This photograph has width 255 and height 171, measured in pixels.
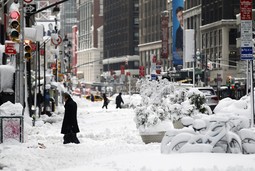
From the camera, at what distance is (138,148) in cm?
2188

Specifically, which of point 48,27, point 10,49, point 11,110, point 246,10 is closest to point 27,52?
point 10,49

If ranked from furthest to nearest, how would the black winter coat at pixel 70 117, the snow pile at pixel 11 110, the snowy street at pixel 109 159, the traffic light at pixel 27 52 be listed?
the traffic light at pixel 27 52
the black winter coat at pixel 70 117
the snow pile at pixel 11 110
the snowy street at pixel 109 159

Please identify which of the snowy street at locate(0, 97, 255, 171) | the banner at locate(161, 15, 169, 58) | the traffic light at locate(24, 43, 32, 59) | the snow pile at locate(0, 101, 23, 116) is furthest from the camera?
the banner at locate(161, 15, 169, 58)

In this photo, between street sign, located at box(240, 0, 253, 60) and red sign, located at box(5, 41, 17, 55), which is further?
red sign, located at box(5, 41, 17, 55)

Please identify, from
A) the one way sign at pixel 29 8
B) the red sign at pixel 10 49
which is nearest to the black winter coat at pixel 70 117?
the red sign at pixel 10 49

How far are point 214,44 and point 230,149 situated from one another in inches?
4300

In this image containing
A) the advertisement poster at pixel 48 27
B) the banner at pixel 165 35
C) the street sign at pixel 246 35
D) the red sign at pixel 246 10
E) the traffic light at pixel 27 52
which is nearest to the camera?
the street sign at pixel 246 35

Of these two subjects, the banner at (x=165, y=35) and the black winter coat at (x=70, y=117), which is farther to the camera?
the banner at (x=165, y=35)

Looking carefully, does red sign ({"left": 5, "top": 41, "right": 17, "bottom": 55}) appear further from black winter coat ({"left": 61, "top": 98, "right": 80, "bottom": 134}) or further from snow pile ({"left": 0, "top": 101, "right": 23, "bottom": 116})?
snow pile ({"left": 0, "top": 101, "right": 23, "bottom": 116})

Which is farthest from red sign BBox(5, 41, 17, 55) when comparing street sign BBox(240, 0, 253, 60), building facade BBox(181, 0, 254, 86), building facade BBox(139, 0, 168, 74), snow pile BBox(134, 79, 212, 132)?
building facade BBox(139, 0, 168, 74)

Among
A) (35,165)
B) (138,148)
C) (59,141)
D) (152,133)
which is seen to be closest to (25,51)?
(59,141)

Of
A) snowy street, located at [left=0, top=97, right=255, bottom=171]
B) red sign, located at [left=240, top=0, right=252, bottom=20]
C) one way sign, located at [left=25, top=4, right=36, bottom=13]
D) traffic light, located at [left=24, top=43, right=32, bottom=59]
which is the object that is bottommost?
snowy street, located at [left=0, top=97, right=255, bottom=171]

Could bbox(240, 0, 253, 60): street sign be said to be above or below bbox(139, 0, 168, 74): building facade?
below

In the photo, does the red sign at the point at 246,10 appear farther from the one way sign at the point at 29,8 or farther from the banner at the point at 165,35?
the banner at the point at 165,35
